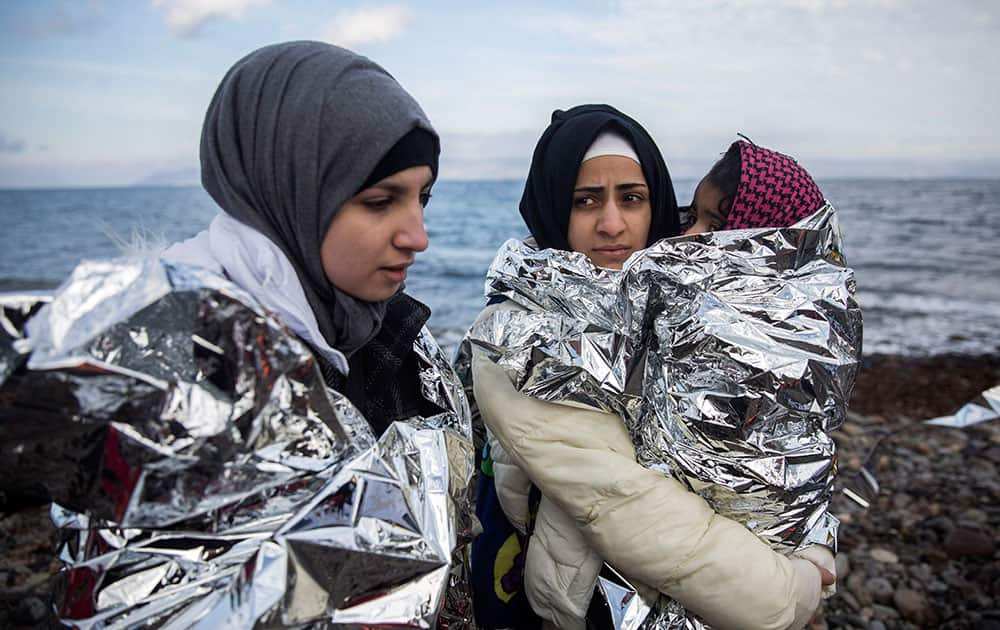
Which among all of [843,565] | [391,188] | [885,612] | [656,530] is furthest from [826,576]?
[843,565]

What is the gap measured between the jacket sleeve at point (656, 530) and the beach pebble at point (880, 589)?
210 centimetres

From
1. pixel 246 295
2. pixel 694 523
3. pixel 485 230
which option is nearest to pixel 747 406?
pixel 694 523

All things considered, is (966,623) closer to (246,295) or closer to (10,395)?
(246,295)

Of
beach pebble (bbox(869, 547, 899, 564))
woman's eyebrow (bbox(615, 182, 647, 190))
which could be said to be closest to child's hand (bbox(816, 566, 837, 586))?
woman's eyebrow (bbox(615, 182, 647, 190))

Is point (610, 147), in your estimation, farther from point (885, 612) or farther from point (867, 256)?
point (867, 256)

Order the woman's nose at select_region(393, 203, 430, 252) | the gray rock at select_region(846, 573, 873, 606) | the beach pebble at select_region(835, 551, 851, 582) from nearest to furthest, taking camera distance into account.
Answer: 1. the woman's nose at select_region(393, 203, 430, 252)
2. the gray rock at select_region(846, 573, 873, 606)
3. the beach pebble at select_region(835, 551, 851, 582)

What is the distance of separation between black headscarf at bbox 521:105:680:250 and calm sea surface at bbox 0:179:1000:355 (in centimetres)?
42

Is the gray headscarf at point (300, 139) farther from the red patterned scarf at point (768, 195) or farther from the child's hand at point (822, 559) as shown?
the child's hand at point (822, 559)

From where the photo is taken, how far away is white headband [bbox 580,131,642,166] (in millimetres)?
2180

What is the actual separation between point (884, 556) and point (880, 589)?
375 mm

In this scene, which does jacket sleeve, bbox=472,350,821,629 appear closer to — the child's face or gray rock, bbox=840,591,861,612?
the child's face

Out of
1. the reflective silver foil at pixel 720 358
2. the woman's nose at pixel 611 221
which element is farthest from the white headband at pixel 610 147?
the reflective silver foil at pixel 720 358

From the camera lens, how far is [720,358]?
65.9 inches

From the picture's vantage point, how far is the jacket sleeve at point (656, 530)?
5.39ft
